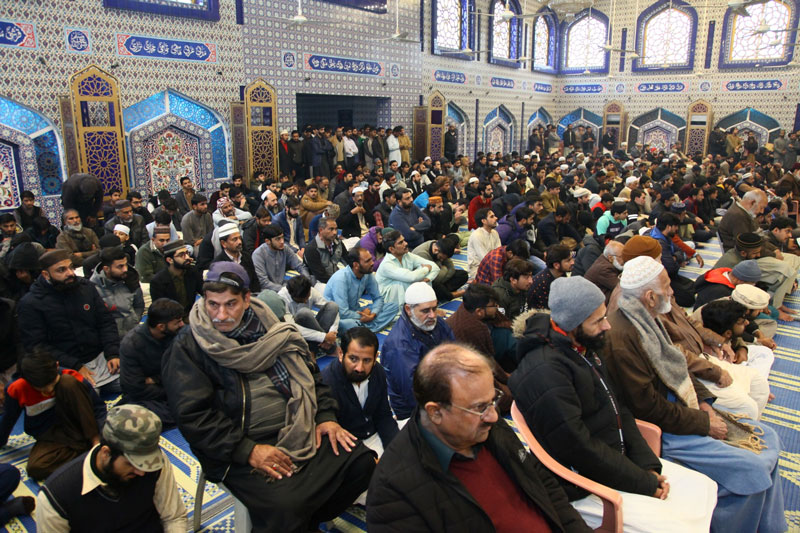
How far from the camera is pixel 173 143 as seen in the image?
8.59 m

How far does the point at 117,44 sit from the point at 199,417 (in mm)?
7488

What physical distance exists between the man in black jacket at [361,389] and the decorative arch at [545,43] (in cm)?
1715

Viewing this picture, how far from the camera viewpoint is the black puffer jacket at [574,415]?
5.97 ft

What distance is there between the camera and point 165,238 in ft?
14.2

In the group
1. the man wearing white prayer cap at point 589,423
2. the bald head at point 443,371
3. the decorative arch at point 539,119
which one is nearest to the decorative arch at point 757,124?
the decorative arch at point 539,119

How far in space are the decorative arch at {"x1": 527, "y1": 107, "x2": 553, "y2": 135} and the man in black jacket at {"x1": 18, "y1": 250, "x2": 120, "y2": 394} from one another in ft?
54.4

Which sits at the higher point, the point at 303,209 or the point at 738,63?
the point at 738,63

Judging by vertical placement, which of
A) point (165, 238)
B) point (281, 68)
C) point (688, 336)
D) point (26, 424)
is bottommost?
point (26, 424)

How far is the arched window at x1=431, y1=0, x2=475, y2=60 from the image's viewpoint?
13.4m

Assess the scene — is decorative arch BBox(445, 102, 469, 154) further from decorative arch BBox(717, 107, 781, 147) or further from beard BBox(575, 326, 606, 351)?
beard BBox(575, 326, 606, 351)

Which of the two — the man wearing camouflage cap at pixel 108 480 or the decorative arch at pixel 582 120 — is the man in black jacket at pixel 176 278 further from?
the decorative arch at pixel 582 120

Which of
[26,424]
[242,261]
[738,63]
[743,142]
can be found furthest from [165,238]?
[738,63]

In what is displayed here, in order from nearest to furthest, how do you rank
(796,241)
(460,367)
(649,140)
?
(460,367), (796,241), (649,140)

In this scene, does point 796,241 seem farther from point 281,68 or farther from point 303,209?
point 281,68
